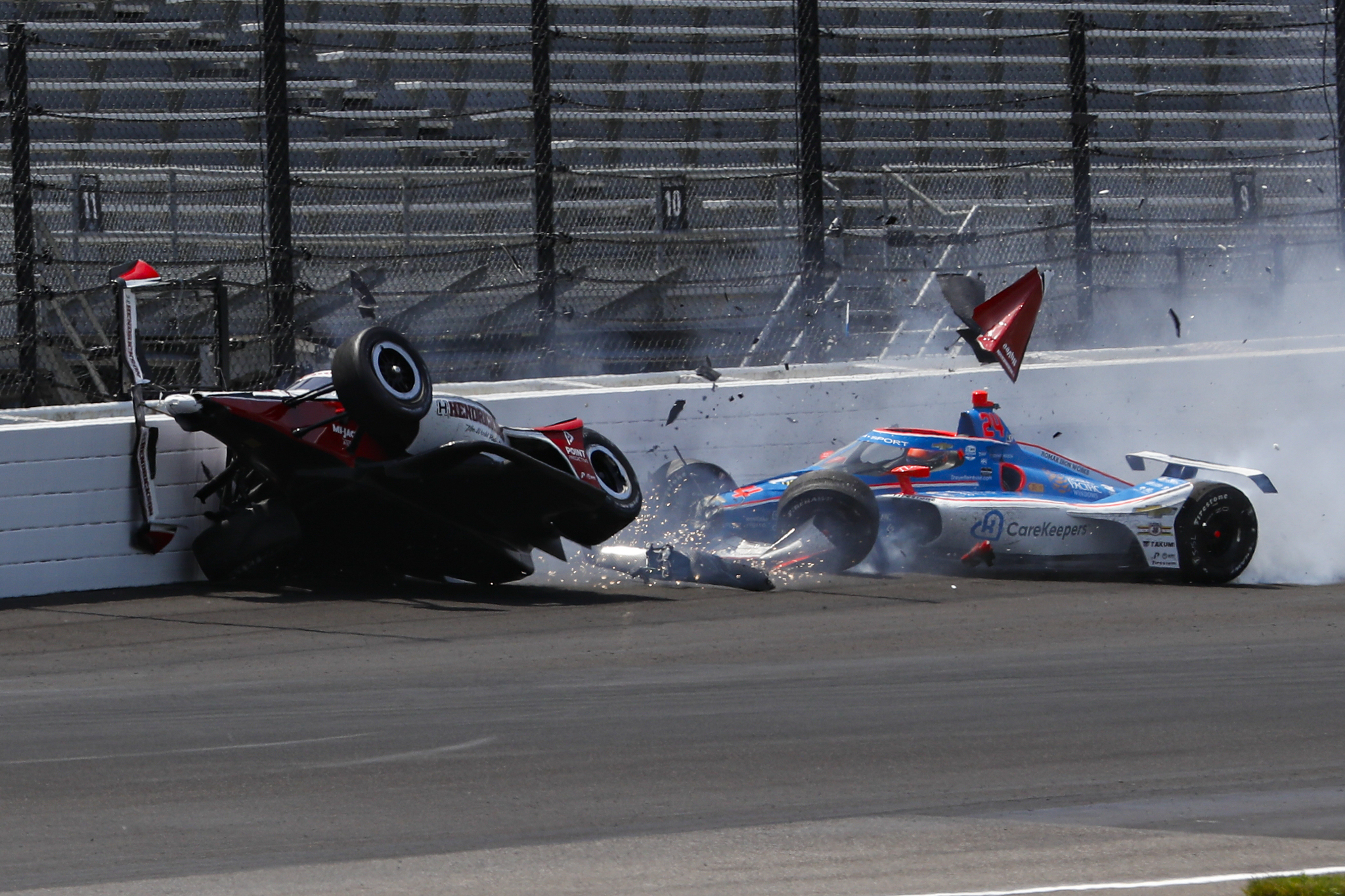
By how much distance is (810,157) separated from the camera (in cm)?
1209

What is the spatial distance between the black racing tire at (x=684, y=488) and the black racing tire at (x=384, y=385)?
1.84 m

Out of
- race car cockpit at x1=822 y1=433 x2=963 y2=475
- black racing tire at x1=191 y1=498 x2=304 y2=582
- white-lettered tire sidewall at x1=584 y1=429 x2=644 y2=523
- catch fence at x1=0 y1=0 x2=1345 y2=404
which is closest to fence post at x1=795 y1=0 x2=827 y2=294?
A: catch fence at x1=0 y1=0 x2=1345 y2=404

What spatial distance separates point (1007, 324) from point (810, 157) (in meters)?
2.42

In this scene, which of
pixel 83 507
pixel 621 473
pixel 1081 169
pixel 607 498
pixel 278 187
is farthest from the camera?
pixel 1081 169

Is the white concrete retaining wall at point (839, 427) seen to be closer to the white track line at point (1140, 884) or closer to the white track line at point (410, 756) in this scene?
the white track line at point (410, 756)

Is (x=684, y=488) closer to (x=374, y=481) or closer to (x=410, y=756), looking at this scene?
(x=374, y=481)

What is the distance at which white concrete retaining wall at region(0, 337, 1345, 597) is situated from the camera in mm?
8484

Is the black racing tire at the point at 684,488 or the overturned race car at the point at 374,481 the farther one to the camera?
the black racing tire at the point at 684,488

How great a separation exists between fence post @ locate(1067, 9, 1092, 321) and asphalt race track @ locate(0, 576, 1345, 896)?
5013 mm

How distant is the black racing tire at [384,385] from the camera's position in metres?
8.16

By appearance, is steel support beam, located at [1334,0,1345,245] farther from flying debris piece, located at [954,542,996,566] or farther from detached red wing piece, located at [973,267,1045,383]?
flying debris piece, located at [954,542,996,566]

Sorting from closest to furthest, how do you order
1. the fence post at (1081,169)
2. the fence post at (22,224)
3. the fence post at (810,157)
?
the fence post at (22,224)
the fence post at (810,157)
the fence post at (1081,169)

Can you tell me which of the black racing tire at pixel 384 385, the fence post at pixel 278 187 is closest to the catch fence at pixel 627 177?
the fence post at pixel 278 187

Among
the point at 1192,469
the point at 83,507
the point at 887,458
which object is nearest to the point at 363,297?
the point at 83,507
